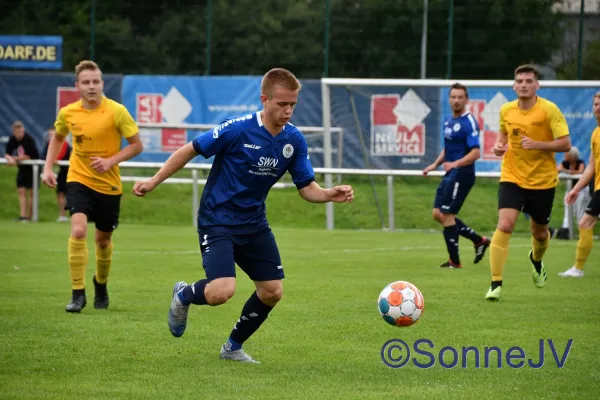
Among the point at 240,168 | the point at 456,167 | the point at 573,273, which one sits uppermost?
the point at 240,168

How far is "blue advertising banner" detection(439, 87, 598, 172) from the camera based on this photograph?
65.9 ft

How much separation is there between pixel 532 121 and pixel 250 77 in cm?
1435

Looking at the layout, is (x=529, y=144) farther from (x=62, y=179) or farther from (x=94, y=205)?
(x=62, y=179)

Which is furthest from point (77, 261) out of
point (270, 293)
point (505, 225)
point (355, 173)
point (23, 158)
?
point (23, 158)

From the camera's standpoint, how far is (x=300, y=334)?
8.27 metres

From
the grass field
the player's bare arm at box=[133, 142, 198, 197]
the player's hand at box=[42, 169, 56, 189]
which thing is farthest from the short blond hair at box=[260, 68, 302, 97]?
the player's hand at box=[42, 169, 56, 189]

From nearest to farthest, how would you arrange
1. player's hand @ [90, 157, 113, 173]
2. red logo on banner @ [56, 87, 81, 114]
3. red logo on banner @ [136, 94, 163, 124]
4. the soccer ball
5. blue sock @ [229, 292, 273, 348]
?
1. blue sock @ [229, 292, 273, 348]
2. the soccer ball
3. player's hand @ [90, 157, 113, 173]
4. red logo on banner @ [136, 94, 163, 124]
5. red logo on banner @ [56, 87, 81, 114]

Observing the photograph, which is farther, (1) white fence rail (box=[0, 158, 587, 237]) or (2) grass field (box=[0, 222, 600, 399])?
(1) white fence rail (box=[0, 158, 587, 237])

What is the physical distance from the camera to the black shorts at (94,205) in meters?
9.34

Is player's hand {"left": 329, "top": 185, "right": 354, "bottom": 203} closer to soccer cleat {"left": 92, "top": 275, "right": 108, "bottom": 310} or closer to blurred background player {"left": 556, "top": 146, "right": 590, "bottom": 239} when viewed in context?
soccer cleat {"left": 92, "top": 275, "right": 108, "bottom": 310}

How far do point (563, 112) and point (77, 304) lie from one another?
12.9 meters

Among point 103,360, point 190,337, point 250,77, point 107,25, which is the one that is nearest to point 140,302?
point 190,337

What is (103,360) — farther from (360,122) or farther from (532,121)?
(360,122)

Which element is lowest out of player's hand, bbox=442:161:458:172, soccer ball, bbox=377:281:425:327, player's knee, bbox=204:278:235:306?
soccer ball, bbox=377:281:425:327
